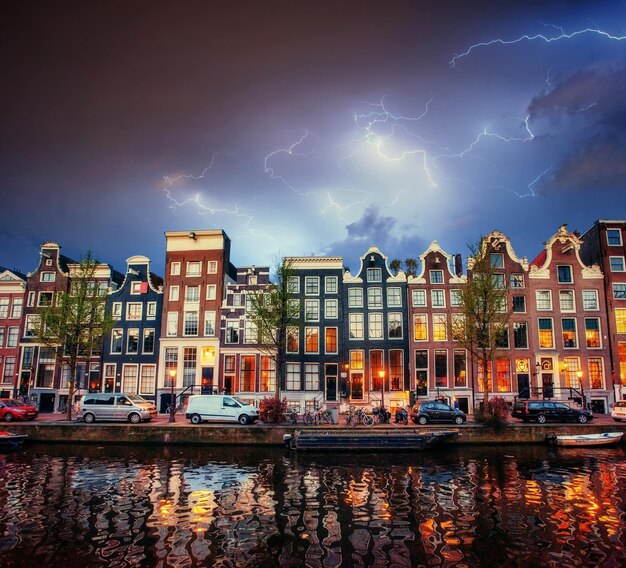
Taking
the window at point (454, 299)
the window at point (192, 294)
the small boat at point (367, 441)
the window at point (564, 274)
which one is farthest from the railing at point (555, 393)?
the window at point (192, 294)

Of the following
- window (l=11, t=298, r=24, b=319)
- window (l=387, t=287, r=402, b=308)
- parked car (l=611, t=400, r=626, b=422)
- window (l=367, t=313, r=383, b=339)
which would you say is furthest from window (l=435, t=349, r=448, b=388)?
window (l=11, t=298, r=24, b=319)

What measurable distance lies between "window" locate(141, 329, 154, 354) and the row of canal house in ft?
0.34

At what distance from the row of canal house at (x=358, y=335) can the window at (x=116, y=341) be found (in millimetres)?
159

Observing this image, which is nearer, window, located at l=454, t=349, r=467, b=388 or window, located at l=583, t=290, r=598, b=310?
window, located at l=454, t=349, r=467, b=388

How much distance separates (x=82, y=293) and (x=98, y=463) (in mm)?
18432

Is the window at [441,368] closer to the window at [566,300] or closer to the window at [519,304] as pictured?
the window at [519,304]

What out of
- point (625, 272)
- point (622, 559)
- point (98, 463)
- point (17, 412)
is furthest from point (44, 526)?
point (625, 272)

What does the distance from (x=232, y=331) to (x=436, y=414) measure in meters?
21.9

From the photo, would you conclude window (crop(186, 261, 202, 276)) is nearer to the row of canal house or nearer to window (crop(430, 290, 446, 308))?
the row of canal house

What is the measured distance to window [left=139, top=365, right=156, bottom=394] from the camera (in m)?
44.1

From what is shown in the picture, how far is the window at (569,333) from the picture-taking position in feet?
137

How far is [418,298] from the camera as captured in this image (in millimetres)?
43469

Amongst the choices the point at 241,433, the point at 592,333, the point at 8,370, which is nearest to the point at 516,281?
the point at 592,333

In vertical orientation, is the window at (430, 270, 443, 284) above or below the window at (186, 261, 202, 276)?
below
